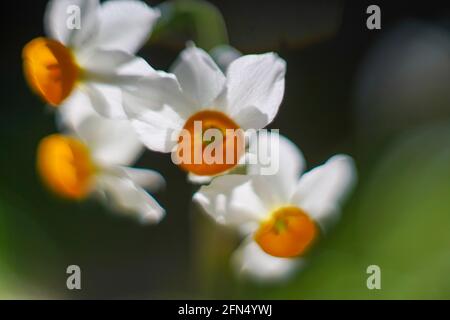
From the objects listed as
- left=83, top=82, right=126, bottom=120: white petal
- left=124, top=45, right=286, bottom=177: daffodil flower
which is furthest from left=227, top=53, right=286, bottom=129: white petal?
left=83, top=82, right=126, bottom=120: white petal

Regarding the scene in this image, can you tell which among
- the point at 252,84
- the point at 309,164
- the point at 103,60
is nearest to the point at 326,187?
the point at 309,164

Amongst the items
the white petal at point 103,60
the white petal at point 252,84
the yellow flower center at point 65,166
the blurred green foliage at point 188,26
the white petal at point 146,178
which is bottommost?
the white petal at point 146,178

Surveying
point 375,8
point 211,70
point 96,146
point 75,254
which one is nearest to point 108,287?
point 75,254

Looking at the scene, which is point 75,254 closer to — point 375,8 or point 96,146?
point 96,146

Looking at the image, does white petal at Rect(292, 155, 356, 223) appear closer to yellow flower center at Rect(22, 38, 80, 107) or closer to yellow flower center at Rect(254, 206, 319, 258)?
yellow flower center at Rect(254, 206, 319, 258)

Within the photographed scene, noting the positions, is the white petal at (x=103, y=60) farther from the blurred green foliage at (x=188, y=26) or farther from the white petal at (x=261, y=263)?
the white petal at (x=261, y=263)

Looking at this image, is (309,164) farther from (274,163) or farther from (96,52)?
(96,52)

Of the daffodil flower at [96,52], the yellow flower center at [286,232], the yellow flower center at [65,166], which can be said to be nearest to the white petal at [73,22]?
the daffodil flower at [96,52]
